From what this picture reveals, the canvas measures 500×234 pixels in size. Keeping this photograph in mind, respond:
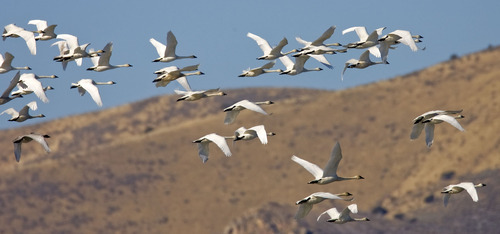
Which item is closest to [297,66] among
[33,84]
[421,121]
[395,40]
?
[395,40]

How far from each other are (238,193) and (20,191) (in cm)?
→ 1909

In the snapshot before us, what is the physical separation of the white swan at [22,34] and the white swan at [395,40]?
33.6ft

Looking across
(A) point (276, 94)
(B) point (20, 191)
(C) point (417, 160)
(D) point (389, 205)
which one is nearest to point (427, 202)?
(D) point (389, 205)

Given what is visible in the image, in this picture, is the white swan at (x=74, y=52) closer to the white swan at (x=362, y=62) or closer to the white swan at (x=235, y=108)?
the white swan at (x=235, y=108)

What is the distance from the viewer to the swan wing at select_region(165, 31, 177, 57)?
30375 millimetres

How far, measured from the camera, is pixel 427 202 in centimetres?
7231

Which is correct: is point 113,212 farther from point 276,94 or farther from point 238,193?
point 276,94

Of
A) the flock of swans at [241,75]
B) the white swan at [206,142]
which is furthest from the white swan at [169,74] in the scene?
the white swan at [206,142]

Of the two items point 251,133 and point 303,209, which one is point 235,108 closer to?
point 251,133

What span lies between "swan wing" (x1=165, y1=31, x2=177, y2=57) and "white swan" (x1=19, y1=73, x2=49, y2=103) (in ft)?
12.6

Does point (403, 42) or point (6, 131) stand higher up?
point (403, 42)

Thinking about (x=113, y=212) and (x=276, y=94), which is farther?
(x=276, y=94)

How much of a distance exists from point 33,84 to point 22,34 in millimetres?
2473

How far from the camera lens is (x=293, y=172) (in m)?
83.6
